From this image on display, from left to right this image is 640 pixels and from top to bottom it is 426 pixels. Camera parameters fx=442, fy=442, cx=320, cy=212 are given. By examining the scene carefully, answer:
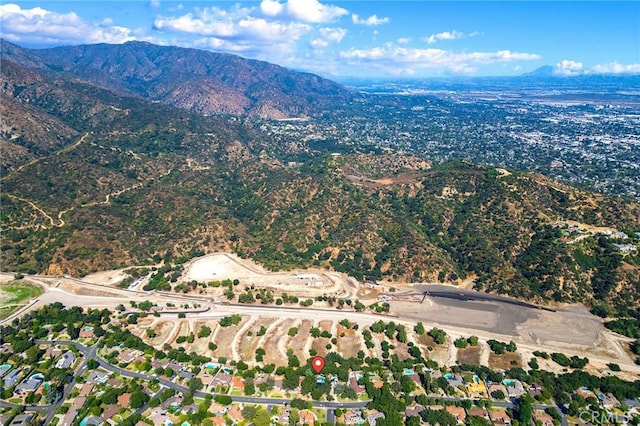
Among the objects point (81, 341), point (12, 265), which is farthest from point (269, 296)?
point (12, 265)

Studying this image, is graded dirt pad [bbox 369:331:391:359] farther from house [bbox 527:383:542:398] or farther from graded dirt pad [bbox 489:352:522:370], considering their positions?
house [bbox 527:383:542:398]

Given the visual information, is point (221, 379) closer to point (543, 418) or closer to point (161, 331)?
point (161, 331)

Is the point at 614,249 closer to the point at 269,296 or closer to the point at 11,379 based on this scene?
the point at 269,296

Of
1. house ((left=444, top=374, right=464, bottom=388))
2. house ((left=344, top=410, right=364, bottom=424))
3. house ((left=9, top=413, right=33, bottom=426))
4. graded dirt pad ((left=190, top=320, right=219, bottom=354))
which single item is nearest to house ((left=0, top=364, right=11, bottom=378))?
house ((left=9, top=413, right=33, bottom=426))

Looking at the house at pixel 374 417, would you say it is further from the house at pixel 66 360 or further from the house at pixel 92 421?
the house at pixel 66 360

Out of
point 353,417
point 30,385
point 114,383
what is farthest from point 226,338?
point 30,385

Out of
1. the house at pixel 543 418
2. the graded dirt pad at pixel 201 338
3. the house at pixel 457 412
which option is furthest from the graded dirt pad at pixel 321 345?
the house at pixel 543 418

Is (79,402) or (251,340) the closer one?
(79,402)

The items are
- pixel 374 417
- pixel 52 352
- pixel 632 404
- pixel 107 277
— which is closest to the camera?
pixel 374 417
